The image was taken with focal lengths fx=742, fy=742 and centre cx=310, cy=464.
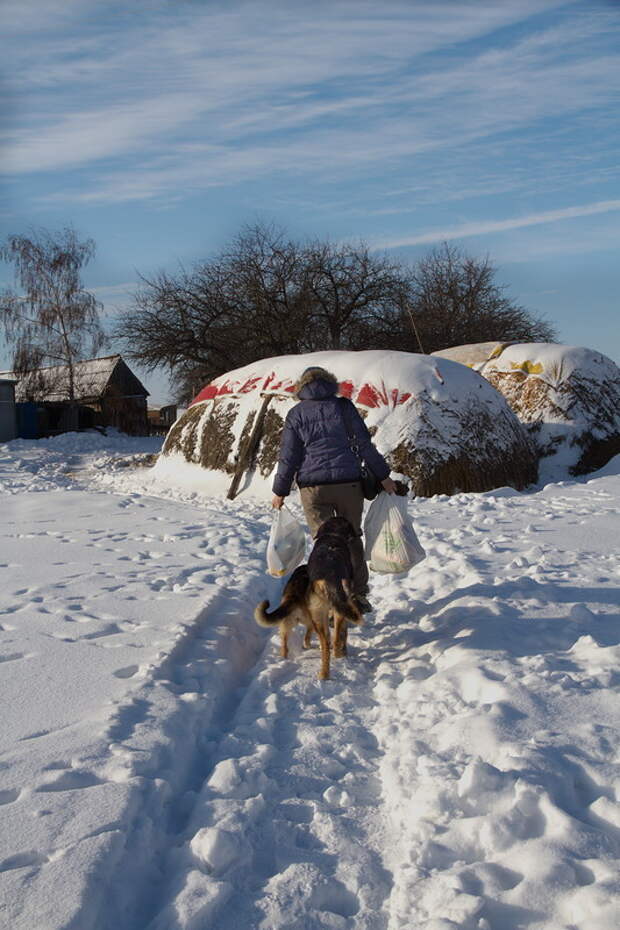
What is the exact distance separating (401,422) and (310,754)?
30.1 feet

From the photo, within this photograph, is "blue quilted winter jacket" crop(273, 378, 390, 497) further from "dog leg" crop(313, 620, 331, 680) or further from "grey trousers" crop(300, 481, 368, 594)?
"dog leg" crop(313, 620, 331, 680)

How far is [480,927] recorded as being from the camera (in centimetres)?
239

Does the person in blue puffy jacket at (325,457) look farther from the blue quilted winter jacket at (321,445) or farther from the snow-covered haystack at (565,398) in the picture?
the snow-covered haystack at (565,398)

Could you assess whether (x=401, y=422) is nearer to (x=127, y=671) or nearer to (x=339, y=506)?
(x=339, y=506)

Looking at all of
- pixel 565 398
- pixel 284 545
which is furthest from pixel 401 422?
pixel 284 545

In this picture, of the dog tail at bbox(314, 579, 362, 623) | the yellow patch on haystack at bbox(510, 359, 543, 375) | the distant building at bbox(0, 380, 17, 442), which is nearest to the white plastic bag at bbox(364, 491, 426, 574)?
the dog tail at bbox(314, 579, 362, 623)

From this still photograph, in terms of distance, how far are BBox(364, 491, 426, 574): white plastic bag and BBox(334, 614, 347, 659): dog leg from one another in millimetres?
593

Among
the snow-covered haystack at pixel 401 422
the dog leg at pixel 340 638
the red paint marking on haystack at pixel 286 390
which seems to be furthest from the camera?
the red paint marking on haystack at pixel 286 390

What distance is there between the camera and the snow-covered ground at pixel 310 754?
257cm

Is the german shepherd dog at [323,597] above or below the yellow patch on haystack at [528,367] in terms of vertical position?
below

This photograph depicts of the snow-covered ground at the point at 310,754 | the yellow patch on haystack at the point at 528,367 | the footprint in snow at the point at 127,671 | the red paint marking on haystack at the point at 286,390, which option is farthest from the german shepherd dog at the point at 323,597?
the yellow patch on haystack at the point at 528,367

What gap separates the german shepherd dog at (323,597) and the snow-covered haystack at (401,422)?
7.00 m

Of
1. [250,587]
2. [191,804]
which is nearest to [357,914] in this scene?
[191,804]

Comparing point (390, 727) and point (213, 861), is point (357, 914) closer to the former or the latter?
point (213, 861)
